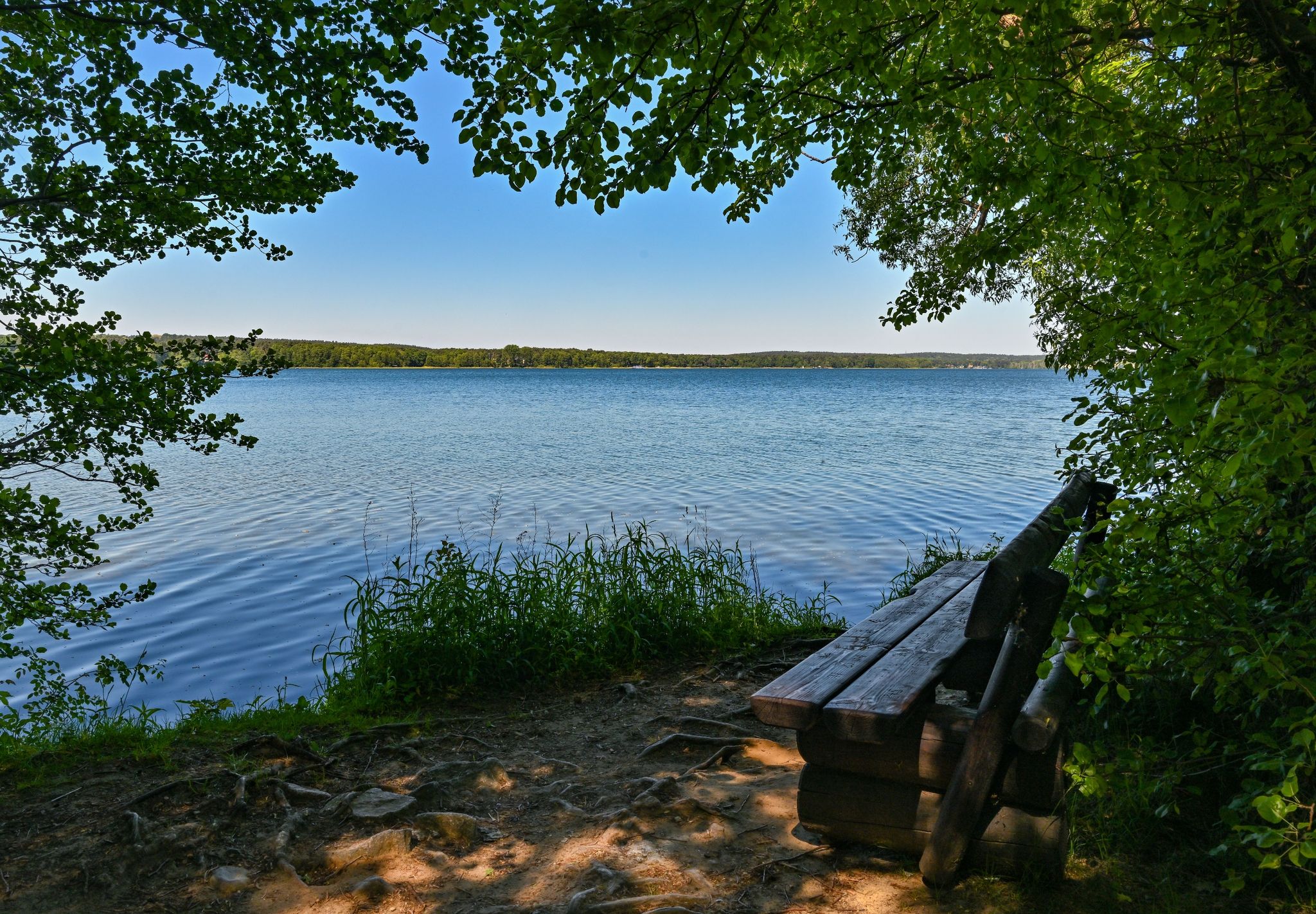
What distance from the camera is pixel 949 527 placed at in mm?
14953

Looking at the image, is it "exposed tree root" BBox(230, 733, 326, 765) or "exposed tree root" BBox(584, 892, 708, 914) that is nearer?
"exposed tree root" BBox(584, 892, 708, 914)

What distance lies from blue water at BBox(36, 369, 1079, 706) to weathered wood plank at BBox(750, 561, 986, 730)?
446 centimetres

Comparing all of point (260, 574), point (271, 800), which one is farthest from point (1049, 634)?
point (260, 574)

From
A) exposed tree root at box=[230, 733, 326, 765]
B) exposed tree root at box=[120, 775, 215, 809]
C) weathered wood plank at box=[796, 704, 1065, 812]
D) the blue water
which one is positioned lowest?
the blue water

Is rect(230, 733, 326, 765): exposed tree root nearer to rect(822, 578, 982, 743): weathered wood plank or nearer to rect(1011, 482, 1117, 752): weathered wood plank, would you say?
rect(822, 578, 982, 743): weathered wood plank

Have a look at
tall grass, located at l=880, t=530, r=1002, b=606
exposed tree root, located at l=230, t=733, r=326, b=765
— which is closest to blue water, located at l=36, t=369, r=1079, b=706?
tall grass, located at l=880, t=530, r=1002, b=606

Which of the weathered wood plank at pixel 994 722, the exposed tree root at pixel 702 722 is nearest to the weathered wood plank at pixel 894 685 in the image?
the weathered wood plank at pixel 994 722

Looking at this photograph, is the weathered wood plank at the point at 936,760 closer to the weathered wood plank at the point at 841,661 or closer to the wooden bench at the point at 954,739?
the wooden bench at the point at 954,739

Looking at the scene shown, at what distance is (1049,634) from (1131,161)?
1.86m

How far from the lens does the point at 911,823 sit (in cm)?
358

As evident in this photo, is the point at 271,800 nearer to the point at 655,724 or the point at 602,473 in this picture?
the point at 655,724

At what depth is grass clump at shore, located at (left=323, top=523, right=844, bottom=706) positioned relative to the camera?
6570mm

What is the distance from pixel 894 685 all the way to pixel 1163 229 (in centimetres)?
212

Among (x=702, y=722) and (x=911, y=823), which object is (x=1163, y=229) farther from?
(x=702, y=722)
